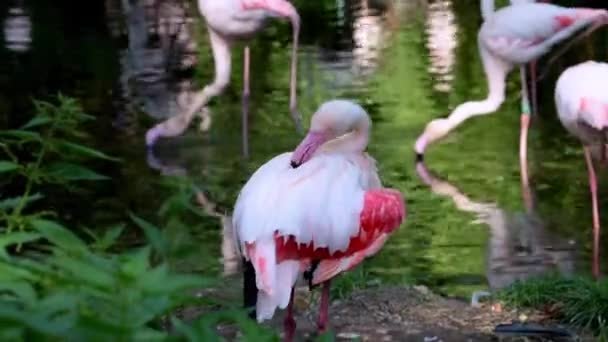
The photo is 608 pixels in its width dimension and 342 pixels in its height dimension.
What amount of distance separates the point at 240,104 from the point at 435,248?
3780 millimetres

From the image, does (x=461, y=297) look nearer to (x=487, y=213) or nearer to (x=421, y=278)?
(x=421, y=278)

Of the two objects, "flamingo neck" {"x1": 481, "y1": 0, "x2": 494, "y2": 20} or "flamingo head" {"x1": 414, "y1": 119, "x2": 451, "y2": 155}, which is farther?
"flamingo neck" {"x1": 481, "y1": 0, "x2": 494, "y2": 20}

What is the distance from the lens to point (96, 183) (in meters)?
7.12

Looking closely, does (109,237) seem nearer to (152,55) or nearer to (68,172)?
(68,172)

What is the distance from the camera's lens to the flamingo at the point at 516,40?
7.83 meters

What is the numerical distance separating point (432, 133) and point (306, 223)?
4.28m

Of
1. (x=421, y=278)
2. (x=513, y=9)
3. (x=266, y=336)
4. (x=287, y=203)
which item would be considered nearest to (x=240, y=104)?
(x=513, y=9)

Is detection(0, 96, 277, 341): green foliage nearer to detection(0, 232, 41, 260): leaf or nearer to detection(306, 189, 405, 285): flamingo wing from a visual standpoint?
detection(0, 232, 41, 260): leaf

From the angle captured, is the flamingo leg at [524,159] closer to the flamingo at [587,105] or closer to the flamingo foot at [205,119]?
the flamingo at [587,105]

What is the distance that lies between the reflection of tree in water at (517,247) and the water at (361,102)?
2cm

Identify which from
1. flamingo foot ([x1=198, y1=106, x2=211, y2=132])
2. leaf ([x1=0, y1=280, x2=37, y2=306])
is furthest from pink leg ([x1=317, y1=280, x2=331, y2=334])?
flamingo foot ([x1=198, y1=106, x2=211, y2=132])

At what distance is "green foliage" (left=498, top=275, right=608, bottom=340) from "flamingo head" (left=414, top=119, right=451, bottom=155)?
116 inches

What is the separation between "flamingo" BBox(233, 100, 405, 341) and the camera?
375 centimetres

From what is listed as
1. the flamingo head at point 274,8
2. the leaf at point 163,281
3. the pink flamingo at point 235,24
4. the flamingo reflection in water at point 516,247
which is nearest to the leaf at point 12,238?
the leaf at point 163,281
